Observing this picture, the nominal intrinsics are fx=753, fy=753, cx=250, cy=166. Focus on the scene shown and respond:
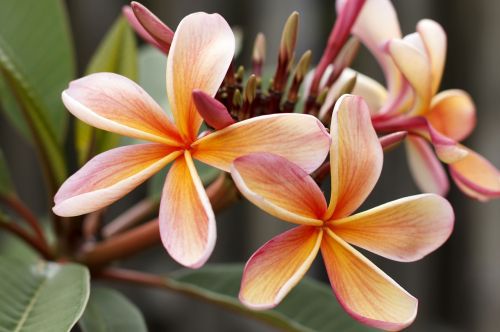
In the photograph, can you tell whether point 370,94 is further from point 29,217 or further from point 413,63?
point 29,217

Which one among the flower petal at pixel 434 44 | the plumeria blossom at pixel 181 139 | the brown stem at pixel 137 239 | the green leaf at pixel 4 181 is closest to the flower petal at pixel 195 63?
the plumeria blossom at pixel 181 139

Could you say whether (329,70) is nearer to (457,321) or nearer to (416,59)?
(416,59)

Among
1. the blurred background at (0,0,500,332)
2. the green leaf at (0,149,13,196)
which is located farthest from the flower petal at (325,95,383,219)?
the blurred background at (0,0,500,332)

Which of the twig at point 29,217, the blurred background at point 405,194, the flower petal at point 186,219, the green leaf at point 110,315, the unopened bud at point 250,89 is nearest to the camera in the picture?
the flower petal at point 186,219

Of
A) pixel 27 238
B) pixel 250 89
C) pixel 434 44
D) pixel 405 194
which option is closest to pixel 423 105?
pixel 434 44

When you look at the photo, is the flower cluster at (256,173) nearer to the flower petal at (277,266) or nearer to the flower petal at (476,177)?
the flower petal at (277,266)

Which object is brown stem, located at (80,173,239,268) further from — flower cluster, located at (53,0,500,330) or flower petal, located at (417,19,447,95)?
flower petal, located at (417,19,447,95)

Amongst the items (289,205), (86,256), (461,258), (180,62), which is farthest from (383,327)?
(461,258)
